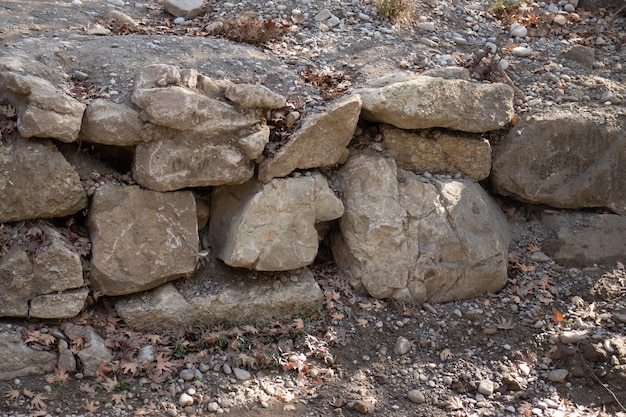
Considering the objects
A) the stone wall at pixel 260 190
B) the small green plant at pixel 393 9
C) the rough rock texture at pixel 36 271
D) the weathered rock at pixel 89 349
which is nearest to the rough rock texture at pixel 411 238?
the stone wall at pixel 260 190

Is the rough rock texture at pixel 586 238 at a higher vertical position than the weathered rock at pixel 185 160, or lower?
lower

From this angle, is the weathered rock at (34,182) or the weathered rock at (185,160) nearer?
the weathered rock at (34,182)

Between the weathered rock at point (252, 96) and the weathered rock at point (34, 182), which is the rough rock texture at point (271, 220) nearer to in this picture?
the weathered rock at point (252, 96)

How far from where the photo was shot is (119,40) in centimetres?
698

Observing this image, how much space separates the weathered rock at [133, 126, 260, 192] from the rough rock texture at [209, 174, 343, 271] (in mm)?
285

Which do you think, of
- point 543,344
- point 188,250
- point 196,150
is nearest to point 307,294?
point 188,250

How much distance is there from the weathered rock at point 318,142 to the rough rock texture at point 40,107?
1.61m

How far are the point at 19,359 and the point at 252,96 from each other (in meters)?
2.81

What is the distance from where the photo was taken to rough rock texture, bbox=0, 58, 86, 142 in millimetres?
5602

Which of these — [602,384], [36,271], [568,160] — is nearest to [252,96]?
[36,271]

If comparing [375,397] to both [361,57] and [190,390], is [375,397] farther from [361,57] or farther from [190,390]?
[361,57]

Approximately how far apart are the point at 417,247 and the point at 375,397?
152 cm

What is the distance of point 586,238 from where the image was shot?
7.02 m

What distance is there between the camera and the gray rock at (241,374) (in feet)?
18.9
